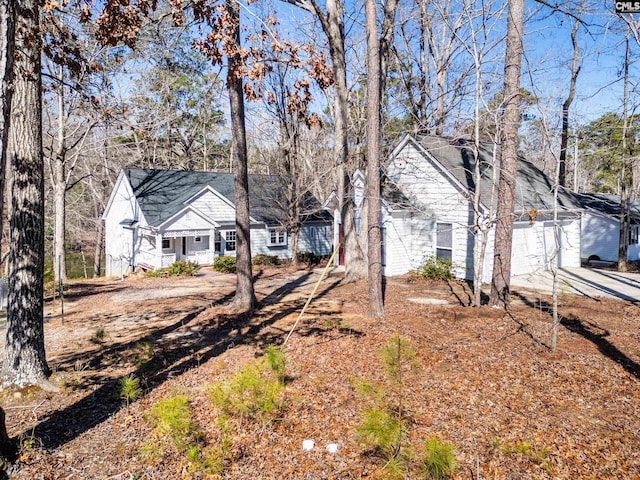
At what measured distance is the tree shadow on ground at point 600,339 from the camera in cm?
639

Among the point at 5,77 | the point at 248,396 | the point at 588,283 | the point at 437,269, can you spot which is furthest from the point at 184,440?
the point at 588,283

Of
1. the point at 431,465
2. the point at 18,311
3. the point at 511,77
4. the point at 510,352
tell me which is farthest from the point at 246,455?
the point at 511,77

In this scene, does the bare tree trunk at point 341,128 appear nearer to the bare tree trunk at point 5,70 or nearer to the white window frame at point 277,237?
the white window frame at point 277,237

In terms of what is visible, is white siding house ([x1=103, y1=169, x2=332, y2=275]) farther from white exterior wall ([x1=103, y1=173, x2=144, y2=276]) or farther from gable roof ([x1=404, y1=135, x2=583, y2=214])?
gable roof ([x1=404, y1=135, x2=583, y2=214])

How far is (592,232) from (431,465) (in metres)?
22.9

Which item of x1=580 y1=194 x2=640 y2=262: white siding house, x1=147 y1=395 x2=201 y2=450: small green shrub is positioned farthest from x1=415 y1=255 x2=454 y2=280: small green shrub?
x1=147 y1=395 x2=201 y2=450: small green shrub

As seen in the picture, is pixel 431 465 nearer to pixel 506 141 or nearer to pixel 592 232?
pixel 506 141

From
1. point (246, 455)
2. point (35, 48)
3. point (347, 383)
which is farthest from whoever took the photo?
point (347, 383)

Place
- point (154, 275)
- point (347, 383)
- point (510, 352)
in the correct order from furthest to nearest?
point (154, 275) < point (510, 352) < point (347, 383)

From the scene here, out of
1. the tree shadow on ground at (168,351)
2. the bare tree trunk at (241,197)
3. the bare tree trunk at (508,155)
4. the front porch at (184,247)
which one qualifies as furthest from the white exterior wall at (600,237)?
the front porch at (184,247)

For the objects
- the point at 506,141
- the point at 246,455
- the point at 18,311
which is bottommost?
the point at 246,455

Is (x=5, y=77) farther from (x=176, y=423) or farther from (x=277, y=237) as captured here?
(x=277, y=237)

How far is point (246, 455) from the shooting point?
14.7 ft

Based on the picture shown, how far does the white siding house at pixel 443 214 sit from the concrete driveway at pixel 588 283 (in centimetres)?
90
